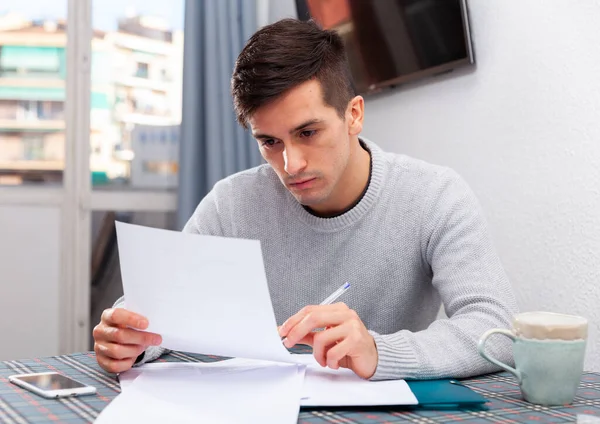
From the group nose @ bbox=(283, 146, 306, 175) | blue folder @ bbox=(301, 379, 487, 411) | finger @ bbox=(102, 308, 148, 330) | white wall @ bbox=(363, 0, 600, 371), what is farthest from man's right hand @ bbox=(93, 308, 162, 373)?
white wall @ bbox=(363, 0, 600, 371)

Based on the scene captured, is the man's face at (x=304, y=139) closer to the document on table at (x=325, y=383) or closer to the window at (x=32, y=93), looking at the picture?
the document on table at (x=325, y=383)

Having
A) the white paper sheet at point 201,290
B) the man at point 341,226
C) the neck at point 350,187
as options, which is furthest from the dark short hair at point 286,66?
the white paper sheet at point 201,290

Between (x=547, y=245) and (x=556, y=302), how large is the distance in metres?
0.13

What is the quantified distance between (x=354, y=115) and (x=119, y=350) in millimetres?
706

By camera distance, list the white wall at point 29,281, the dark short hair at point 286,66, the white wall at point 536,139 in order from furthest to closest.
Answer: the white wall at point 29,281
the white wall at point 536,139
the dark short hair at point 286,66

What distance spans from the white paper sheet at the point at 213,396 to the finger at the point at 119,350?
0.03 meters

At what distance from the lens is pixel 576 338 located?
881 millimetres

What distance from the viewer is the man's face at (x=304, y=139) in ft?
4.17

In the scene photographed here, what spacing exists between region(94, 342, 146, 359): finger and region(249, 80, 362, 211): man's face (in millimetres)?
432

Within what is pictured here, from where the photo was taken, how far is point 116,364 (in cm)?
99

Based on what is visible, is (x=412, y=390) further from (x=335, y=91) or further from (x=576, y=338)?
(x=335, y=91)

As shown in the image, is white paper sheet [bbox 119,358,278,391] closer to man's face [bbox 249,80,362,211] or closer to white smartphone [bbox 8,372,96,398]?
white smartphone [bbox 8,372,96,398]

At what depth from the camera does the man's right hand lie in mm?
992

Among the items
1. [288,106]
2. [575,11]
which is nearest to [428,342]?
[288,106]
